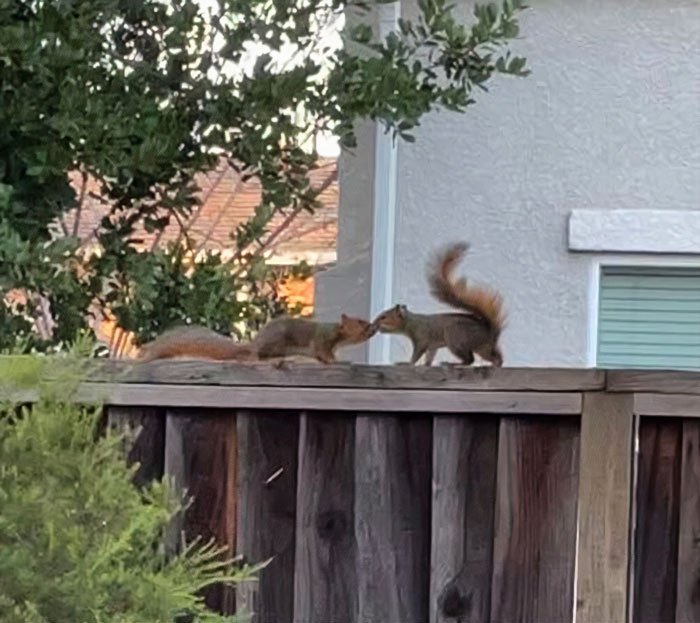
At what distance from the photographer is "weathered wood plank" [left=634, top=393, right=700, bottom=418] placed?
84.7 inches

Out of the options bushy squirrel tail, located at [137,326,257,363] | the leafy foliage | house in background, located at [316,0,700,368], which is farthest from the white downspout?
the leafy foliage

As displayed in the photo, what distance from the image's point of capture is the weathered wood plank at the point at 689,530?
7.11 feet

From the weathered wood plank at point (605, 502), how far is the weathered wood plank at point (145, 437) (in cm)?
82

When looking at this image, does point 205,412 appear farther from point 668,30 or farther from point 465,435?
point 668,30

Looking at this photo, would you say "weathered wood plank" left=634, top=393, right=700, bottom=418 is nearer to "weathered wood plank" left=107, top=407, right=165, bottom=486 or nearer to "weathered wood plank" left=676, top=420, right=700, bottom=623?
"weathered wood plank" left=676, top=420, right=700, bottom=623

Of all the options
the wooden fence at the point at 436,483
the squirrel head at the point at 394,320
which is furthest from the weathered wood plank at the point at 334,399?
the squirrel head at the point at 394,320

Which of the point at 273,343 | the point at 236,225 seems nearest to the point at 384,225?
the point at 236,225

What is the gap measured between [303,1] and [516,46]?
1043 millimetres

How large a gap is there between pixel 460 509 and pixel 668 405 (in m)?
0.44

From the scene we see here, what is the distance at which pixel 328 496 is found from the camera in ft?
7.39

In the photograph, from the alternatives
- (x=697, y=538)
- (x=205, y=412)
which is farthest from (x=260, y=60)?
(x=697, y=538)

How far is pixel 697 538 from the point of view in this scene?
7.14ft

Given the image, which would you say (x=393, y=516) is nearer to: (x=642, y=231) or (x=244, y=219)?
(x=642, y=231)

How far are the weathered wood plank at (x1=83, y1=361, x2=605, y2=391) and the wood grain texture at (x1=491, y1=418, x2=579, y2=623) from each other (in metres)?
0.08
